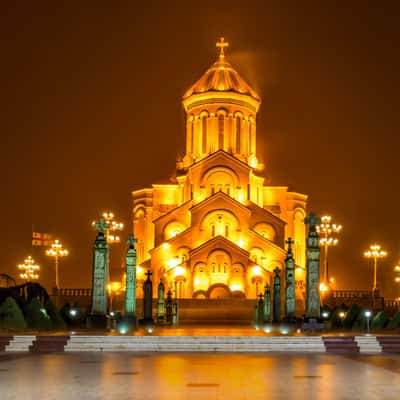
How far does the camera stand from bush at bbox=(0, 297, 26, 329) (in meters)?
26.8

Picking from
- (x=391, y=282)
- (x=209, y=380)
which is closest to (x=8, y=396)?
(x=209, y=380)

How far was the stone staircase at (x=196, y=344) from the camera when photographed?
19438 mm

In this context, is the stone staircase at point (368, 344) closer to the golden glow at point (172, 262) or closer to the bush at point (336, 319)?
the bush at point (336, 319)

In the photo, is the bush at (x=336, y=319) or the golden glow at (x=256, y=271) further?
the golden glow at (x=256, y=271)

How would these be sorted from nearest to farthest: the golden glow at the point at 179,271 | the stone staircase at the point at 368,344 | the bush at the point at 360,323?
1. the stone staircase at the point at 368,344
2. the bush at the point at 360,323
3. the golden glow at the point at 179,271

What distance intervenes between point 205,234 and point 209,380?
46268mm

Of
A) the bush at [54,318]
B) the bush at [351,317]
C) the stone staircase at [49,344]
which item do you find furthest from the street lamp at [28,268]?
the stone staircase at [49,344]

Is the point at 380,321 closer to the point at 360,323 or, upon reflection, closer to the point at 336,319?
the point at 360,323

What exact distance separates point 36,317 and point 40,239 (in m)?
32.0

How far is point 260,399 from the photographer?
1080 cm

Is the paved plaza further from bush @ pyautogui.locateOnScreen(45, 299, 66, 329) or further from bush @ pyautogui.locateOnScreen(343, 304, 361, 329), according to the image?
bush @ pyautogui.locateOnScreen(343, 304, 361, 329)

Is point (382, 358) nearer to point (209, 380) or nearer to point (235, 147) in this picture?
point (209, 380)

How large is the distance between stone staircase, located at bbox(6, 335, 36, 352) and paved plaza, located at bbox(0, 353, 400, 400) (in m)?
1.83

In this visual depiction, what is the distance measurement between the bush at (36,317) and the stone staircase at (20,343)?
8900 mm
